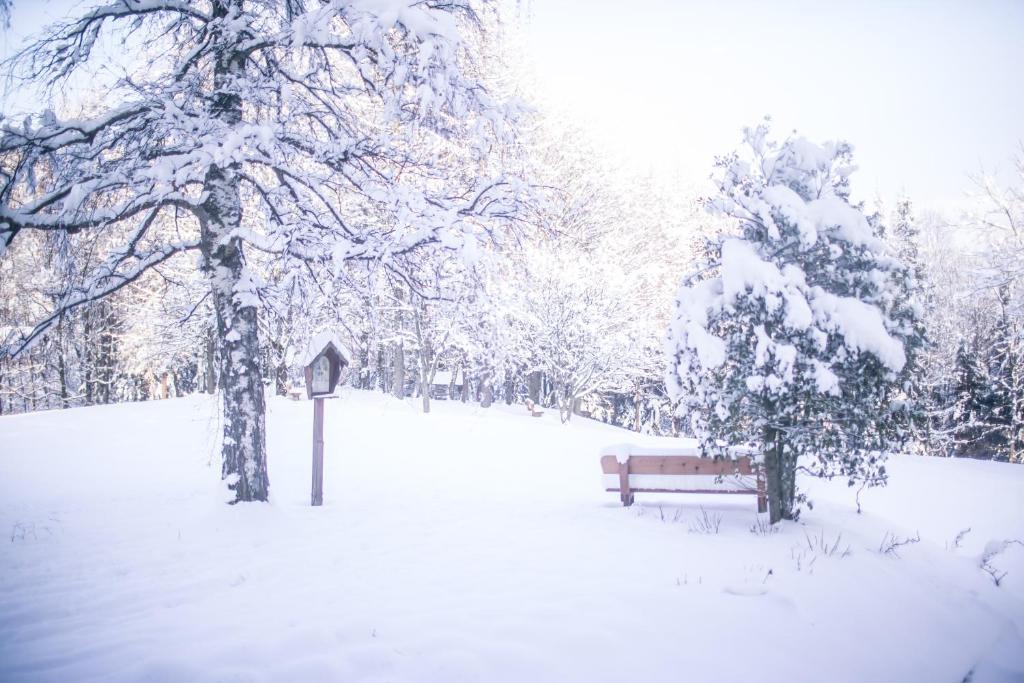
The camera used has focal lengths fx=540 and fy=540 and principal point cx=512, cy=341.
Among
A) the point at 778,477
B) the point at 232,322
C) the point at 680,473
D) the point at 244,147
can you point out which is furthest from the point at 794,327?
the point at 232,322

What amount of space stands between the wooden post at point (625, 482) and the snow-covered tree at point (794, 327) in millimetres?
1270

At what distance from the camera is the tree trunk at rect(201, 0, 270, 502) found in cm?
636

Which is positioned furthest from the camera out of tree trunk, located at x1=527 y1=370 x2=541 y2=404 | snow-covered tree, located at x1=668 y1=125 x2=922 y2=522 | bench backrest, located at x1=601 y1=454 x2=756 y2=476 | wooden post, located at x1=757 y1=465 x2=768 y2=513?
tree trunk, located at x1=527 y1=370 x2=541 y2=404

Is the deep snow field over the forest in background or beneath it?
beneath

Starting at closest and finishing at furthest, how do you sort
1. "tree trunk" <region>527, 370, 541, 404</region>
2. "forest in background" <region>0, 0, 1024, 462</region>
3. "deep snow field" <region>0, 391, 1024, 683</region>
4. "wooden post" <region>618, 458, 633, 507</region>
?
"deep snow field" <region>0, 391, 1024, 683</region>
"forest in background" <region>0, 0, 1024, 462</region>
"wooden post" <region>618, 458, 633, 507</region>
"tree trunk" <region>527, 370, 541, 404</region>

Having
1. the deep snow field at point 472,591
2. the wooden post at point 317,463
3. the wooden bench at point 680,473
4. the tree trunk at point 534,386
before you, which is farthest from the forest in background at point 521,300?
the deep snow field at point 472,591

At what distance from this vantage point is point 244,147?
19.1 feet

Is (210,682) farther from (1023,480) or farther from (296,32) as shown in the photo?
(1023,480)

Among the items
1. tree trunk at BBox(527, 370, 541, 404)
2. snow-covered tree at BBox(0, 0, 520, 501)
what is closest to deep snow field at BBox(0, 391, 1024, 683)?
snow-covered tree at BBox(0, 0, 520, 501)

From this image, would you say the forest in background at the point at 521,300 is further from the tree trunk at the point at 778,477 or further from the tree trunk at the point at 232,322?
the tree trunk at the point at 778,477

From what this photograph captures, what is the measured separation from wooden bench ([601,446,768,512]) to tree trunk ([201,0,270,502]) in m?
4.46

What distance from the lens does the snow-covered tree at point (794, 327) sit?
5109mm

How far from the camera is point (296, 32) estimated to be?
5098 millimetres

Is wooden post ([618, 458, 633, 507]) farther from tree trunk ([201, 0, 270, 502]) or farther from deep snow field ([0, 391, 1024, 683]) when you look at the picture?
tree trunk ([201, 0, 270, 502])
